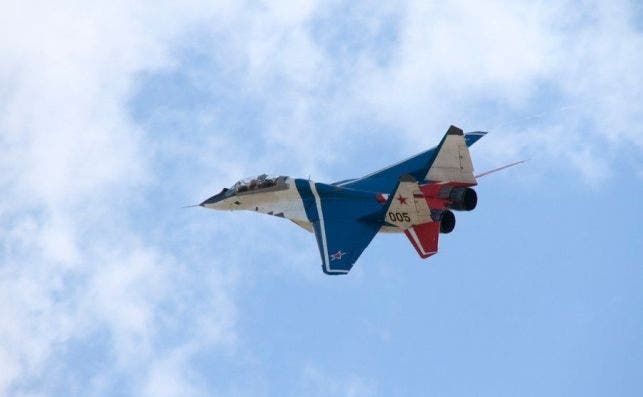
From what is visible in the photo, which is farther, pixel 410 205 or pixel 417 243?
pixel 417 243

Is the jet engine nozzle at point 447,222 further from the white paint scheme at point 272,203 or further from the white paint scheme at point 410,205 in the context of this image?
the white paint scheme at point 272,203

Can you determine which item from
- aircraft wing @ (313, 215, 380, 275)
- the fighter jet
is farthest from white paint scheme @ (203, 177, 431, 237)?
aircraft wing @ (313, 215, 380, 275)

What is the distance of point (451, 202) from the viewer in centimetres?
6475

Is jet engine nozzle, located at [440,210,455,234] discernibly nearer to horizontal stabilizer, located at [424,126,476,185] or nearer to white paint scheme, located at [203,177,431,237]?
white paint scheme, located at [203,177,431,237]

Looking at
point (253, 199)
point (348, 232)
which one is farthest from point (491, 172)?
point (253, 199)

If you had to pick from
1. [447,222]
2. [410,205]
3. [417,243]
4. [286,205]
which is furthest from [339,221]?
[447,222]

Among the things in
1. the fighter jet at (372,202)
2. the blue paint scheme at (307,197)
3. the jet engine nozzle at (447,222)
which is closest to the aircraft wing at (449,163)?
the fighter jet at (372,202)

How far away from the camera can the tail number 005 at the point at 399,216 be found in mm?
63562

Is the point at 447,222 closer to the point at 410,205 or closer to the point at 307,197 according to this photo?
the point at 410,205

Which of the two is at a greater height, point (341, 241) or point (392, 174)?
point (392, 174)

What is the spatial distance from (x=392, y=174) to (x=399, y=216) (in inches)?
278

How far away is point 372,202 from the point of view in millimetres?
65875

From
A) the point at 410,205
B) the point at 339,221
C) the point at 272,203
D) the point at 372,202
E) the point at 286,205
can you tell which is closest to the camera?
the point at 410,205

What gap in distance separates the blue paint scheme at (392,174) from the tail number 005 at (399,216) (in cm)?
429
